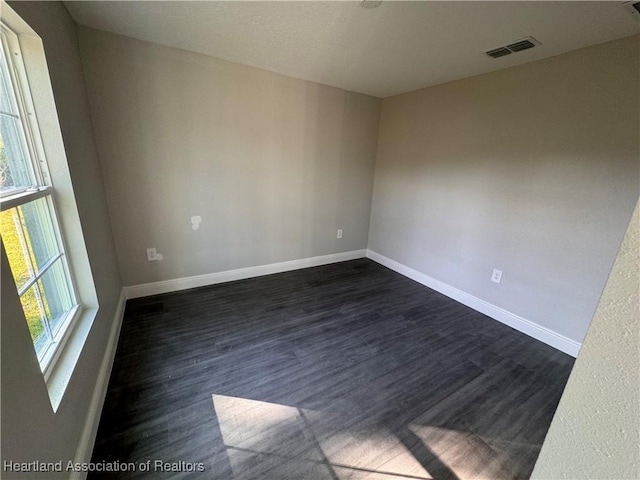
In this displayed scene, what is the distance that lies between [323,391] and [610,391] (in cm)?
144

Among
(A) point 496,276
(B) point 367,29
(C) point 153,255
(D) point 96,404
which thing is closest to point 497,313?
(A) point 496,276

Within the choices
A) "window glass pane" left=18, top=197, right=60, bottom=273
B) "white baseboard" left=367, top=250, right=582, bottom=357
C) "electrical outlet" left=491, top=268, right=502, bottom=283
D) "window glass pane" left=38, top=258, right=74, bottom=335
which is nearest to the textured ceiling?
"window glass pane" left=18, top=197, right=60, bottom=273

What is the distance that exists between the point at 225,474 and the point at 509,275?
8.65 ft

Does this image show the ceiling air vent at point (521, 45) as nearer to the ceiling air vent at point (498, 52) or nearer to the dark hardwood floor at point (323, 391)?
the ceiling air vent at point (498, 52)

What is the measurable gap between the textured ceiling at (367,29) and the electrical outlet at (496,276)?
5.91 feet

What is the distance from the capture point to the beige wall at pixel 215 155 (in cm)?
223

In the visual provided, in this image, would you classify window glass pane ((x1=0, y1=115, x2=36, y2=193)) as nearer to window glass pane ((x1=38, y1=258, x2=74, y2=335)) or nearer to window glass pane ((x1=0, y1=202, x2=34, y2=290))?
window glass pane ((x1=0, y1=202, x2=34, y2=290))

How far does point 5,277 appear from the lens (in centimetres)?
75

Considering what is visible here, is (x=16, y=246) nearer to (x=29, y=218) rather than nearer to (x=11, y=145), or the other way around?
(x=29, y=218)

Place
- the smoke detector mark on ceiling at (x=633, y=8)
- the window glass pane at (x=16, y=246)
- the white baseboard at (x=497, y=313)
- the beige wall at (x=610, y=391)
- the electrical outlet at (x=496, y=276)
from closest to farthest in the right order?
the beige wall at (x=610, y=391) → the window glass pane at (x=16, y=246) → the smoke detector mark on ceiling at (x=633, y=8) → the white baseboard at (x=497, y=313) → the electrical outlet at (x=496, y=276)

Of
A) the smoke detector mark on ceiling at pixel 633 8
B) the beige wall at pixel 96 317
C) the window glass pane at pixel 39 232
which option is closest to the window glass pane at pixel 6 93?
the beige wall at pixel 96 317

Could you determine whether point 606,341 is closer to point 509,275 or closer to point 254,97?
point 509,275

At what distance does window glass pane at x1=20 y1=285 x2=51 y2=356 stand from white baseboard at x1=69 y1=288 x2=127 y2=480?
42 centimetres

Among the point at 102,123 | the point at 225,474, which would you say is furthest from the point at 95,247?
the point at 225,474
